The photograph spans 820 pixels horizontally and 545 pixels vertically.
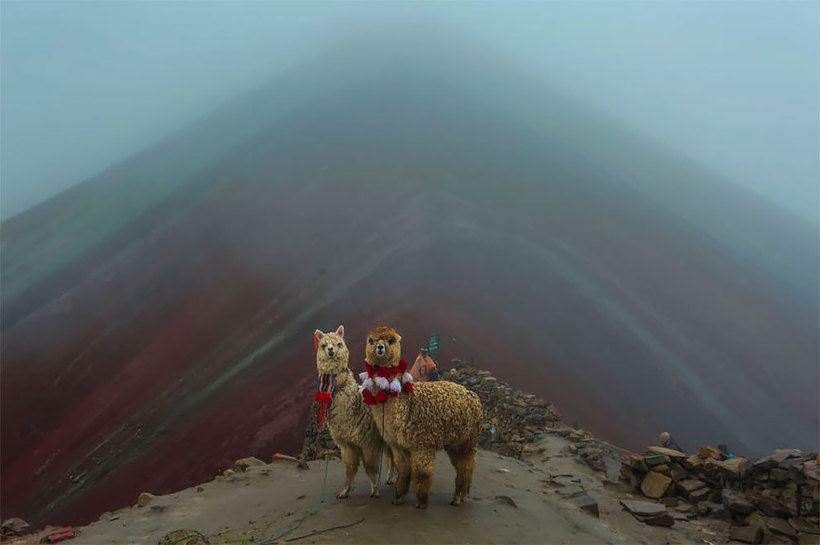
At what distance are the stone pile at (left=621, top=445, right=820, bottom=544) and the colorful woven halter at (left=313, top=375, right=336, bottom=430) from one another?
553cm

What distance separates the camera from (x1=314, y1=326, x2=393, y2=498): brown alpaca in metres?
5.43

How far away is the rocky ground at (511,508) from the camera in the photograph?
4.87m

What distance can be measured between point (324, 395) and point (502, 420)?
730cm

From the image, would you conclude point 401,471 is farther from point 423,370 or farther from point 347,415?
point 423,370

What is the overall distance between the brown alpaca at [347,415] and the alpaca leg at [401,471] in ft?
1.31

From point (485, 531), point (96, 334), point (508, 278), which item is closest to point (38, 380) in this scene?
point (96, 334)

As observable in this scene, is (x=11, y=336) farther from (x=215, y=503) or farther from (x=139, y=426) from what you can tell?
(x=215, y=503)

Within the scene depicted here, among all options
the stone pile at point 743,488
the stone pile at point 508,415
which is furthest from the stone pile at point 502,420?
the stone pile at point 743,488

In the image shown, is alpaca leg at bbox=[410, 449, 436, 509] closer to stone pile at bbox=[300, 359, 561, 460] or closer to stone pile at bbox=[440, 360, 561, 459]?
stone pile at bbox=[300, 359, 561, 460]

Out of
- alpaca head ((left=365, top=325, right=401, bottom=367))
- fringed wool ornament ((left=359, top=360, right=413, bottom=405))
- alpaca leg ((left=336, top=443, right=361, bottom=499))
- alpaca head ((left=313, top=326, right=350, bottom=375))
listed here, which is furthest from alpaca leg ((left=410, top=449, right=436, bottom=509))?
alpaca head ((left=313, top=326, right=350, bottom=375))

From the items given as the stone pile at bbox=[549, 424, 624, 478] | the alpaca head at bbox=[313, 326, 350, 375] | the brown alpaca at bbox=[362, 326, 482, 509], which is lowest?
the stone pile at bbox=[549, 424, 624, 478]

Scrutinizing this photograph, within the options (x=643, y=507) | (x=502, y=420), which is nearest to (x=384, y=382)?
(x=643, y=507)

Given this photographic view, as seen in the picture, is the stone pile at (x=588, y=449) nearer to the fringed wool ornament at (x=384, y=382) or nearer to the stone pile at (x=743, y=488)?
the stone pile at (x=743, y=488)

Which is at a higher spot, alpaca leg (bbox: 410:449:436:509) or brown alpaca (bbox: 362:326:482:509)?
brown alpaca (bbox: 362:326:482:509)
